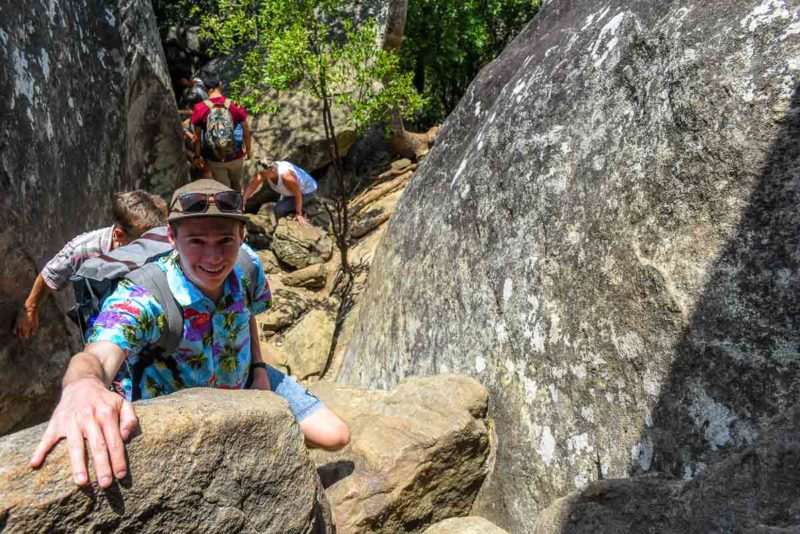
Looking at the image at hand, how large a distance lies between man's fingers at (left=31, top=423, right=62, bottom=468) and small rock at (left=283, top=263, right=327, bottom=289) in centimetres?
701

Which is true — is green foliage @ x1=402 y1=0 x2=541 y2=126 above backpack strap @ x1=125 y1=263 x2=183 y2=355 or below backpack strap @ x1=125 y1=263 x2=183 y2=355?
above

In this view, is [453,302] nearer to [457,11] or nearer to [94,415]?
[94,415]

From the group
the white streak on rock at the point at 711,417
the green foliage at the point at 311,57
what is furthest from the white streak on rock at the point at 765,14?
the green foliage at the point at 311,57

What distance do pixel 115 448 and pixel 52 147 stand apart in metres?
3.36

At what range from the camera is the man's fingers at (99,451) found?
1.48m

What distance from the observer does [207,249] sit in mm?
2338

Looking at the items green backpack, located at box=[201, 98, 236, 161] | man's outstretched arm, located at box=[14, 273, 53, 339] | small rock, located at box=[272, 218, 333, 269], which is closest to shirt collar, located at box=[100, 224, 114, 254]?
man's outstretched arm, located at box=[14, 273, 53, 339]

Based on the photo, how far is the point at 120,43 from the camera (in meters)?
5.77

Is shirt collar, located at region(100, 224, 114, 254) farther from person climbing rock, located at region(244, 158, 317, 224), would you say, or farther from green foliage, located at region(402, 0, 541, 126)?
green foliage, located at region(402, 0, 541, 126)

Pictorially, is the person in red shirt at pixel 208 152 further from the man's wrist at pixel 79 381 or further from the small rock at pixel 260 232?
the man's wrist at pixel 79 381

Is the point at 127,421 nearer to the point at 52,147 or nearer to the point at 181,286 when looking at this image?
the point at 181,286

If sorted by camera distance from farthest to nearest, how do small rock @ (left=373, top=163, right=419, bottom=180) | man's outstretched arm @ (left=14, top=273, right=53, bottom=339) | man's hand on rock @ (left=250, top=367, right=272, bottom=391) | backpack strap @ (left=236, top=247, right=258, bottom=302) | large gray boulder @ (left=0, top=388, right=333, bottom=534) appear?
small rock @ (left=373, top=163, right=419, bottom=180), man's outstretched arm @ (left=14, top=273, right=53, bottom=339), man's hand on rock @ (left=250, top=367, right=272, bottom=391), backpack strap @ (left=236, top=247, right=258, bottom=302), large gray boulder @ (left=0, top=388, right=333, bottom=534)

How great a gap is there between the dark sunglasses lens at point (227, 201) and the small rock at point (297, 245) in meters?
6.50

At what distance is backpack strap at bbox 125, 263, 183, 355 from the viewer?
2.20 meters
